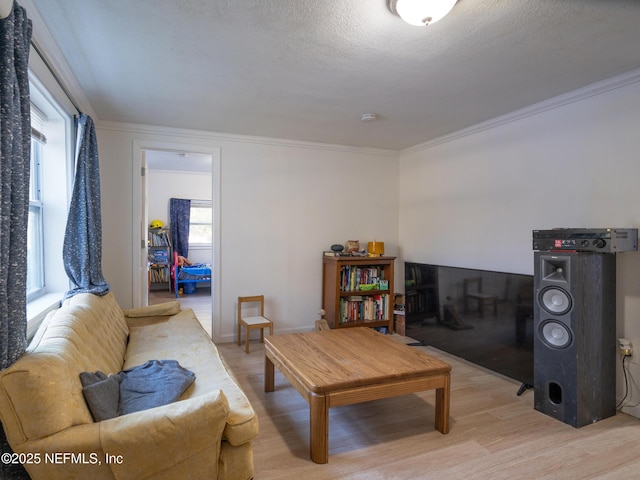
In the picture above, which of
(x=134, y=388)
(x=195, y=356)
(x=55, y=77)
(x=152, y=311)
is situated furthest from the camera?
(x=152, y=311)

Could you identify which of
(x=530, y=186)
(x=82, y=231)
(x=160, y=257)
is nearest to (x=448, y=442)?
(x=530, y=186)

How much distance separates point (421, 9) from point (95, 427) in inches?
88.0

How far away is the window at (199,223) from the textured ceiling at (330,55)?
4.63 m

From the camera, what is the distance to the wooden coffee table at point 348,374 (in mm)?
2008

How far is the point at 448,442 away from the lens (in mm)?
2180

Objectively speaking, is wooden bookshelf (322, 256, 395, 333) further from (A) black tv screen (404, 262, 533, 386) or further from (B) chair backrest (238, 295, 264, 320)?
(B) chair backrest (238, 295, 264, 320)

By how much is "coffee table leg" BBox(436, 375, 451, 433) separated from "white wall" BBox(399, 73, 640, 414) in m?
1.34

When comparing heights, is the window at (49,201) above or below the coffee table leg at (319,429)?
above

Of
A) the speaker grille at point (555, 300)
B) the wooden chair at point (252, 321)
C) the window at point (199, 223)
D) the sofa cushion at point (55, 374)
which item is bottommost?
the wooden chair at point (252, 321)

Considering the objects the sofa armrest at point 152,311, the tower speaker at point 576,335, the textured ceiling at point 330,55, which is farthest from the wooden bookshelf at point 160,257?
the tower speaker at point 576,335

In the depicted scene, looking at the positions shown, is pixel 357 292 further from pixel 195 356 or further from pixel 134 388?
pixel 134 388

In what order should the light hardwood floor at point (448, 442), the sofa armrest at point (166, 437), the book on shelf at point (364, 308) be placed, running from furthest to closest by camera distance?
1. the book on shelf at point (364, 308)
2. the light hardwood floor at point (448, 442)
3. the sofa armrest at point (166, 437)

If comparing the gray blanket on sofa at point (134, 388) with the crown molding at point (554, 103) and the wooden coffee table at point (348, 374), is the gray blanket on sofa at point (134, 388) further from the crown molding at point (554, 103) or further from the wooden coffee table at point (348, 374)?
the crown molding at point (554, 103)

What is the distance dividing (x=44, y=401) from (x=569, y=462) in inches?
99.4
